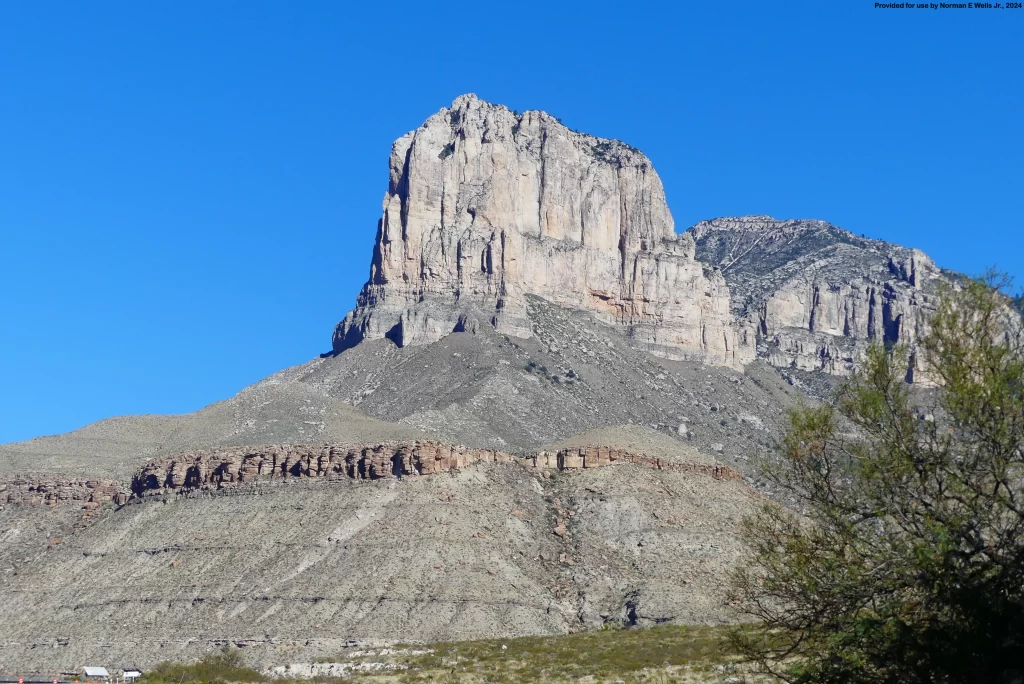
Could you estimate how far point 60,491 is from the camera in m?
138

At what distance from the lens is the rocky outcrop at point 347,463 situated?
405ft

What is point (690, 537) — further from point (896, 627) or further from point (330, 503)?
point (896, 627)

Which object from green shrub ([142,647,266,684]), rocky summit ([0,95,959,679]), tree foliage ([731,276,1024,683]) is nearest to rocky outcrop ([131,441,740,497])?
rocky summit ([0,95,959,679])

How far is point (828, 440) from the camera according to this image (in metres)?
37.7

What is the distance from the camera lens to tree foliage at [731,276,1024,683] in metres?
33.5

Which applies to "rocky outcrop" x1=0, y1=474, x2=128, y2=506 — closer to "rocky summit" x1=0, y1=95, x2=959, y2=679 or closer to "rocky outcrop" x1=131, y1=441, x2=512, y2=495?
"rocky summit" x1=0, y1=95, x2=959, y2=679

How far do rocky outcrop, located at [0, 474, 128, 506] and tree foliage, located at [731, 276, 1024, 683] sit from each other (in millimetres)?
106290

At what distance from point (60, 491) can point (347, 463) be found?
28836 mm

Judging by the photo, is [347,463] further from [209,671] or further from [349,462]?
[209,671]

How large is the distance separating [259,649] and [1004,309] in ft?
227

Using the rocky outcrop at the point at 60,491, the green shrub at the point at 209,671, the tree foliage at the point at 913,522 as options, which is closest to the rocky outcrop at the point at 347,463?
the rocky outcrop at the point at 60,491

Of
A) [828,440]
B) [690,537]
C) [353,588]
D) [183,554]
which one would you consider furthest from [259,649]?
[828,440]

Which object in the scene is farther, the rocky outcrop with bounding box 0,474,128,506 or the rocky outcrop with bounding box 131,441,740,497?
the rocky outcrop with bounding box 0,474,128,506

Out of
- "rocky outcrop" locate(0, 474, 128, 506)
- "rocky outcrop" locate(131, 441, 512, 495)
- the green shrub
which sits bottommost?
the green shrub
